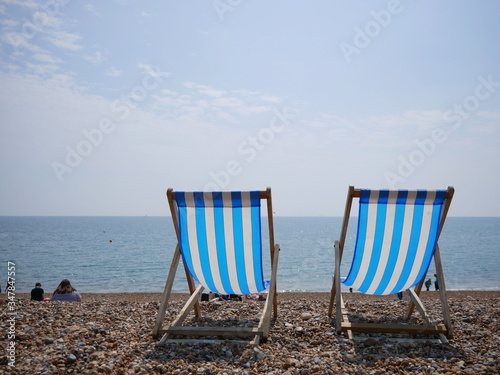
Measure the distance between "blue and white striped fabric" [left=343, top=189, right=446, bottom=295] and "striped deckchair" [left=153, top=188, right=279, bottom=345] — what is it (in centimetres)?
82

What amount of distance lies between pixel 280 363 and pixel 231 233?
4.05ft

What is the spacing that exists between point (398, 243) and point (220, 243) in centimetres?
157

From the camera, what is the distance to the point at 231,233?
372 centimetres

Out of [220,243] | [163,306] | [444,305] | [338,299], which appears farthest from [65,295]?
Answer: [444,305]

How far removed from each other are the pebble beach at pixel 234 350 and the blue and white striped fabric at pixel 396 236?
560mm

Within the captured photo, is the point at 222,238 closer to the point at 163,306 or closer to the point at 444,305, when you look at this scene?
the point at 163,306

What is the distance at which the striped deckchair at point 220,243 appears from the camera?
3.60m

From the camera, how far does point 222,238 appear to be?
374cm

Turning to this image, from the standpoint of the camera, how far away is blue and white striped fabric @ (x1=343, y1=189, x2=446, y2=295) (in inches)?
140

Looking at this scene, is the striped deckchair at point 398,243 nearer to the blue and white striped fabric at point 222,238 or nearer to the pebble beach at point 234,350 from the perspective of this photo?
the pebble beach at point 234,350

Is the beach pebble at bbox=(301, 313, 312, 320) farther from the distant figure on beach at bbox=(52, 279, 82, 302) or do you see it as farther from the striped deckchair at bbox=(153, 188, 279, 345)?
the distant figure on beach at bbox=(52, 279, 82, 302)

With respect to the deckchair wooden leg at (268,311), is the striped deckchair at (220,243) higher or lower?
higher

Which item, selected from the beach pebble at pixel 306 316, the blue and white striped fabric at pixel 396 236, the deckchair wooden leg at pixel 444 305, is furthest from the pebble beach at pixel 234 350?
the blue and white striped fabric at pixel 396 236

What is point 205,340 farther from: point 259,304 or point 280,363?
point 259,304
